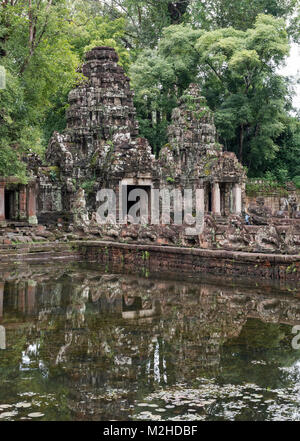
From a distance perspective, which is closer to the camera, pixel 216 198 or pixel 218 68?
pixel 216 198

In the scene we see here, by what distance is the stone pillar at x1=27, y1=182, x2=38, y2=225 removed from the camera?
2331cm

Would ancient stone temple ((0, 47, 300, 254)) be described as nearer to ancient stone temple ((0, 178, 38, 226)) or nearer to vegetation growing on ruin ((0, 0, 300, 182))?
ancient stone temple ((0, 178, 38, 226))

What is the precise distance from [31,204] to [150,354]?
17752mm

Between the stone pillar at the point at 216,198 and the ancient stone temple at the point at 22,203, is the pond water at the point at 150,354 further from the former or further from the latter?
the stone pillar at the point at 216,198

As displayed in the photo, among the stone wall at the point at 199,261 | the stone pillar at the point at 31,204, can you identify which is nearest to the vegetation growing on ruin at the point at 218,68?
the stone pillar at the point at 31,204

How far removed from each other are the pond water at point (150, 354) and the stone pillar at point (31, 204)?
39.2 feet

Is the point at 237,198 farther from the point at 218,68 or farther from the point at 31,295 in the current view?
the point at 31,295

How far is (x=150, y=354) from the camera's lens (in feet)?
21.7

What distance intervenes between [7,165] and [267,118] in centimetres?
2126

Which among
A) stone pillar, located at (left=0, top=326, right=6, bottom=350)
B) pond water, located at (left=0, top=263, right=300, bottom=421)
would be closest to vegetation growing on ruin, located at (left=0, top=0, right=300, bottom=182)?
pond water, located at (left=0, top=263, right=300, bottom=421)

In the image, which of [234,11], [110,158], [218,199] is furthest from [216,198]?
[234,11]

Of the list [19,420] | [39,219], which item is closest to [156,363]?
[19,420]

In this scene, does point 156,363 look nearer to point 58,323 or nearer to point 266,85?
point 58,323

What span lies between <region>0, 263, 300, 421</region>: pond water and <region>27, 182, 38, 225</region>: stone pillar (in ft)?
39.2
